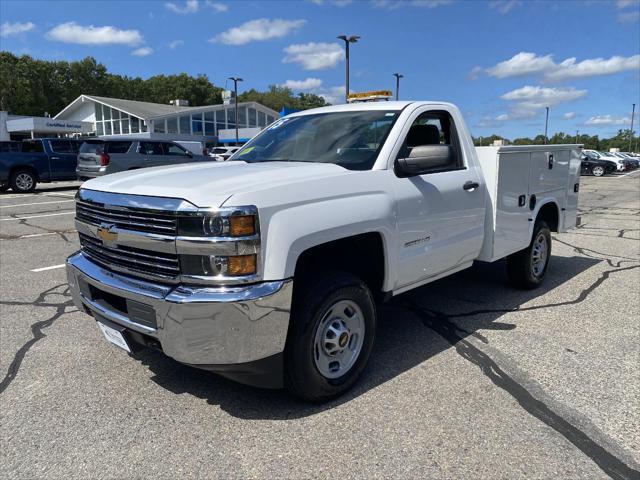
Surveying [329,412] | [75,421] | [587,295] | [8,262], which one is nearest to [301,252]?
[329,412]

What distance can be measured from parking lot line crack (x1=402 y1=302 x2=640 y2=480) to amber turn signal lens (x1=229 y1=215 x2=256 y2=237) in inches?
81.8

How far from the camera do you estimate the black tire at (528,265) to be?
18.2 feet

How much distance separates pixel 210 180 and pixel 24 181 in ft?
58.9

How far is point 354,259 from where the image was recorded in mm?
3469

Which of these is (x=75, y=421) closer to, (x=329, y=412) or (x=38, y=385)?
(x=38, y=385)

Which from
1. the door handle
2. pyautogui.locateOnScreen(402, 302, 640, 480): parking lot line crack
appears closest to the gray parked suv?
pyautogui.locateOnScreen(402, 302, 640, 480): parking lot line crack

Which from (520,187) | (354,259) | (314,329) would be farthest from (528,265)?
(314,329)

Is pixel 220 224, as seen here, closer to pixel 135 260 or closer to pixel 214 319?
pixel 214 319

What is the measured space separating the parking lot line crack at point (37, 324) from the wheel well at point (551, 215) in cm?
528

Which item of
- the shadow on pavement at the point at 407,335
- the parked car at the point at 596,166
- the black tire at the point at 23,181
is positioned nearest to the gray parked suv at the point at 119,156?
the black tire at the point at 23,181

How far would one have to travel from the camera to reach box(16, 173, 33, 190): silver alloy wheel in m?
17.7

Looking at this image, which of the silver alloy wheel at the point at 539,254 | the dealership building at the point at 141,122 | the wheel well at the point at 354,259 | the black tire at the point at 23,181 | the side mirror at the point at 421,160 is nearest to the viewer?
the wheel well at the point at 354,259

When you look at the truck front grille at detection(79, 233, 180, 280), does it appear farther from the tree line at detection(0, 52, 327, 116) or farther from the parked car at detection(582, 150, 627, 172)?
the tree line at detection(0, 52, 327, 116)

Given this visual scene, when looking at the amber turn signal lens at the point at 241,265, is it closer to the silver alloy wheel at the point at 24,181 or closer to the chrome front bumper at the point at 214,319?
the chrome front bumper at the point at 214,319
